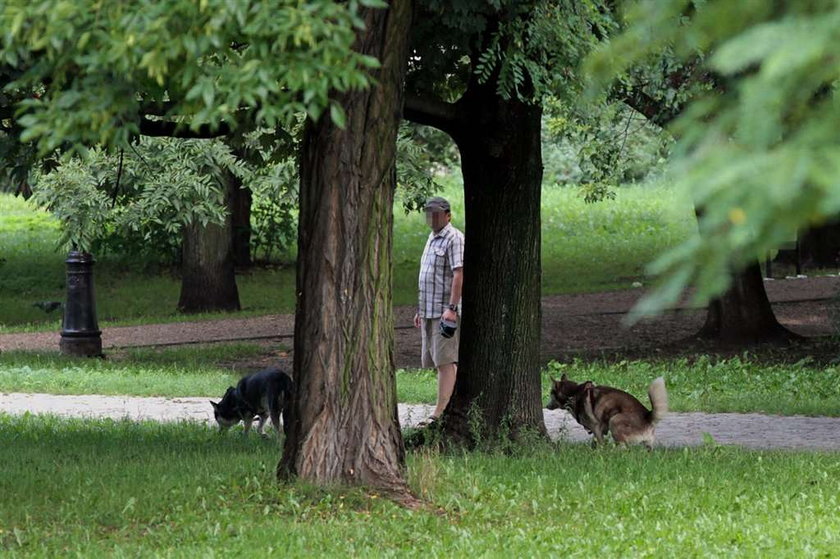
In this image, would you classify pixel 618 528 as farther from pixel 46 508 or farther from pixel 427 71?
pixel 427 71

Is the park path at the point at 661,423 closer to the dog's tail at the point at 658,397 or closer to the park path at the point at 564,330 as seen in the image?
the dog's tail at the point at 658,397

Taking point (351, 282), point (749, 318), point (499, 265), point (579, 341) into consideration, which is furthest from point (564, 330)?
point (351, 282)

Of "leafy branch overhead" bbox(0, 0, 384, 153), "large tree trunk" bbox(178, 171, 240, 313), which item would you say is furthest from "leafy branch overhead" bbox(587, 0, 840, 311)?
"large tree trunk" bbox(178, 171, 240, 313)

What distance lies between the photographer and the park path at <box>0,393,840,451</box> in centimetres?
1142

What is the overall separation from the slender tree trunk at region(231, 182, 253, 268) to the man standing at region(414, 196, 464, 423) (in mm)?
17443

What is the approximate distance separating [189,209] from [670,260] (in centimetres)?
1812

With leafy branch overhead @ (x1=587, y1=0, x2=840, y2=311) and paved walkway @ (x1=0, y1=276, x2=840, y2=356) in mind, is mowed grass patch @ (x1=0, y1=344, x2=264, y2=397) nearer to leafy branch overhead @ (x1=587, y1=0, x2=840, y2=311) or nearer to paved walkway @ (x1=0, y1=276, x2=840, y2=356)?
paved walkway @ (x1=0, y1=276, x2=840, y2=356)

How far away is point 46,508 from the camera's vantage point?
7.82 m

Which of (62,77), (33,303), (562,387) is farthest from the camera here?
(33,303)

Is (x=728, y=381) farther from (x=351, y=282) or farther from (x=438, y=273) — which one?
(x=351, y=282)

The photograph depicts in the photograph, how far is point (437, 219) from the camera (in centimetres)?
1194

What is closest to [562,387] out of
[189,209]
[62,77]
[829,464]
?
[829,464]

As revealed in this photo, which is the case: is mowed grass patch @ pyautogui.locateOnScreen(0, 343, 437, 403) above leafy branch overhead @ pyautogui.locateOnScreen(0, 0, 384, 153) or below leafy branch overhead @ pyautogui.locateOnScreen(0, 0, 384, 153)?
below

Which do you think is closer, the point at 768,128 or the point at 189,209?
the point at 768,128
